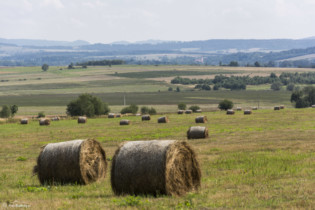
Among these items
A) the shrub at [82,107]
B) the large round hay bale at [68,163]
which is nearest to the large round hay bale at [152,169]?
the large round hay bale at [68,163]

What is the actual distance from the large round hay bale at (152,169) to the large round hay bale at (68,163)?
8.74 feet

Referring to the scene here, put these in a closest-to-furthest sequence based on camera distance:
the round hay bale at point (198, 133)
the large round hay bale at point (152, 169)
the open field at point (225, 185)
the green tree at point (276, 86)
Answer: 1. the open field at point (225, 185)
2. the large round hay bale at point (152, 169)
3. the round hay bale at point (198, 133)
4. the green tree at point (276, 86)

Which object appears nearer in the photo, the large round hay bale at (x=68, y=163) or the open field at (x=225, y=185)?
the open field at (x=225, y=185)

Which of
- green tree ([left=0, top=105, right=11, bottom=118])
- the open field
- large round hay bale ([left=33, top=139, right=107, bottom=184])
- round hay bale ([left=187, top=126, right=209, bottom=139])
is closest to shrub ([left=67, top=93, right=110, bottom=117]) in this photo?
green tree ([left=0, top=105, right=11, bottom=118])

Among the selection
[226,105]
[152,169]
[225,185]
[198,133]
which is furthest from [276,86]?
[152,169]

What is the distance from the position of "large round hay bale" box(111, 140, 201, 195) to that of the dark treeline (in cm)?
15599

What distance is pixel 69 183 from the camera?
17.1 meters

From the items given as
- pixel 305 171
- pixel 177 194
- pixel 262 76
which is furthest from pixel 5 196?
pixel 262 76

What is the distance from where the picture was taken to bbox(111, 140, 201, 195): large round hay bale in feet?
45.1

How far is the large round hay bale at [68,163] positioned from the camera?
16875 millimetres

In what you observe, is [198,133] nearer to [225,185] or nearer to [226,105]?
[225,185]

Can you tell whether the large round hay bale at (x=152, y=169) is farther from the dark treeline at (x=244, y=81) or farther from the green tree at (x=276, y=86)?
the dark treeline at (x=244, y=81)

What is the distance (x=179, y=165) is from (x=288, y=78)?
18072 cm

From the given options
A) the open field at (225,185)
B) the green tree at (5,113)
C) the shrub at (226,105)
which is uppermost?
the open field at (225,185)
